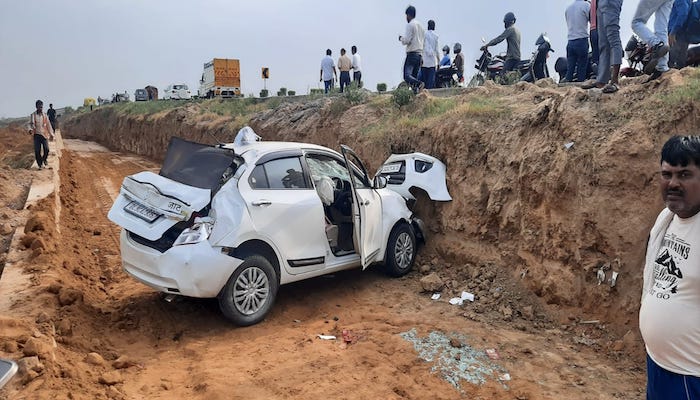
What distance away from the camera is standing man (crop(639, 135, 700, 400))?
255cm

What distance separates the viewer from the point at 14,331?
446cm

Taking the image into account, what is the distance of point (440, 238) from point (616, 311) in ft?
10.1

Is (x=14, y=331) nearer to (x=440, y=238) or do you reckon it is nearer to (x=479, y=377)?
(x=479, y=377)

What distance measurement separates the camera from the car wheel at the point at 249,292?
5.49 meters

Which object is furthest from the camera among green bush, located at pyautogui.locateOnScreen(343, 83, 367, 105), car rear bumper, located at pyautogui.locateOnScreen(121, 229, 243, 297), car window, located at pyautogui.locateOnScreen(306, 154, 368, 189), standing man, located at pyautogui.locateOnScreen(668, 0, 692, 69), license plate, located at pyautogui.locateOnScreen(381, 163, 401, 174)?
green bush, located at pyautogui.locateOnScreen(343, 83, 367, 105)

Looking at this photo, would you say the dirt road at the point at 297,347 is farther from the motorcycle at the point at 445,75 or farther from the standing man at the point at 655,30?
the motorcycle at the point at 445,75

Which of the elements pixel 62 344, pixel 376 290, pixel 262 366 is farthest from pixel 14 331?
pixel 376 290

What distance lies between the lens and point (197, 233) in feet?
17.5

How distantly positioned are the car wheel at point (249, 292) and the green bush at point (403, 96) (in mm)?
6250

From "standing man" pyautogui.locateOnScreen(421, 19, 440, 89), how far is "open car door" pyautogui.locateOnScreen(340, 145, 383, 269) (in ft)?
18.6

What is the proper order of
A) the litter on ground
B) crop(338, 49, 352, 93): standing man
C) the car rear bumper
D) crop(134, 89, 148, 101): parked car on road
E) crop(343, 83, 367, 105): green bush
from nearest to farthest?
the litter on ground, the car rear bumper, crop(343, 83, 367, 105): green bush, crop(338, 49, 352, 93): standing man, crop(134, 89, 148, 101): parked car on road

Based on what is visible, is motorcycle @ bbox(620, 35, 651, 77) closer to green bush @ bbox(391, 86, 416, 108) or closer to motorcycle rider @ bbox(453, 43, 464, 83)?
green bush @ bbox(391, 86, 416, 108)

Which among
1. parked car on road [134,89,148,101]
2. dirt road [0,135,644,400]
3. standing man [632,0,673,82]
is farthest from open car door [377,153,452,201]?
parked car on road [134,89,148,101]

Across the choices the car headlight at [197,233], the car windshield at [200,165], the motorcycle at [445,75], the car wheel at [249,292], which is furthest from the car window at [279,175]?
the motorcycle at [445,75]
